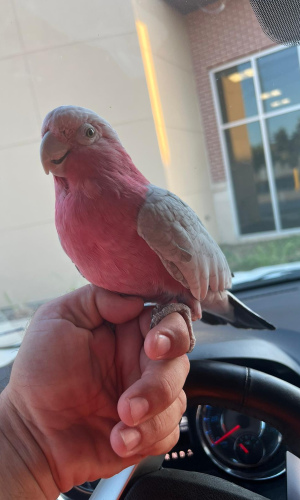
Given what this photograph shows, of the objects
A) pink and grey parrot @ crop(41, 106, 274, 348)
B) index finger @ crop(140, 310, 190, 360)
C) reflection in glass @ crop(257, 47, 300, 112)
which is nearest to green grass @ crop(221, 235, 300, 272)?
reflection in glass @ crop(257, 47, 300, 112)

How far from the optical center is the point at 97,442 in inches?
44.3

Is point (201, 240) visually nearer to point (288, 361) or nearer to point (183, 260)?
point (183, 260)

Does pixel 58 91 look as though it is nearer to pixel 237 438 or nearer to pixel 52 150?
pixel 52 150

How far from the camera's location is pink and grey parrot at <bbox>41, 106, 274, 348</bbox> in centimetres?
101

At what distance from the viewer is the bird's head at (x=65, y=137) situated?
98 cm

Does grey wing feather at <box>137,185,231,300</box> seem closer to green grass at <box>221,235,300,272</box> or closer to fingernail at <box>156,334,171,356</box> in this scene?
fingernail at <box>156,334,171,356</box>

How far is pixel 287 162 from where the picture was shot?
2.19m

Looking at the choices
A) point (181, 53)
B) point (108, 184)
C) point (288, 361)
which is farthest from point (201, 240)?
point (181, 53)

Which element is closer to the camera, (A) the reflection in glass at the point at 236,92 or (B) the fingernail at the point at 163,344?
(B) the fingernail at the point at 163,344

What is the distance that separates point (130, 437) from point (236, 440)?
102 cm

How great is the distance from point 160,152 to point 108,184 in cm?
69

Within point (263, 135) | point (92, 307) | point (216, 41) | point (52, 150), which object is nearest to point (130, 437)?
point (92, 307)

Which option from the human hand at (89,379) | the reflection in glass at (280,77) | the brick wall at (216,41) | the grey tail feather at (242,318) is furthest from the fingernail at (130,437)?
the reflection in glass at (280,77)

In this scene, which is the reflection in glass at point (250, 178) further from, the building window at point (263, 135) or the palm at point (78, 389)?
the palm at point (78, 389)
